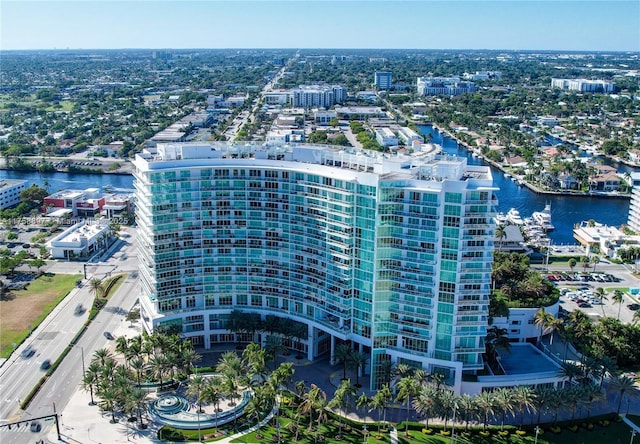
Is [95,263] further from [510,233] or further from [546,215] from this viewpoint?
[546,215]

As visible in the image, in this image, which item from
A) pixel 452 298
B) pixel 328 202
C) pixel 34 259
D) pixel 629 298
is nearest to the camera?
pixel 452 298

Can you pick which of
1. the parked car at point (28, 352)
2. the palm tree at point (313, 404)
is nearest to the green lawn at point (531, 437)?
the palm tree at point (313, 404)

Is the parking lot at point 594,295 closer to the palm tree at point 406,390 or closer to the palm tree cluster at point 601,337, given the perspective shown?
the palm tree cluster at point 601,337

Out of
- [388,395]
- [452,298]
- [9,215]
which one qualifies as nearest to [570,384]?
[452,298]

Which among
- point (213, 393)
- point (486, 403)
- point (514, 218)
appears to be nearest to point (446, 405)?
point (486, 403)

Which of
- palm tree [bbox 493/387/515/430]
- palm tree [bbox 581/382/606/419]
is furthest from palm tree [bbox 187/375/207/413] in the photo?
palm tree [bbox 581/382/606/419]
